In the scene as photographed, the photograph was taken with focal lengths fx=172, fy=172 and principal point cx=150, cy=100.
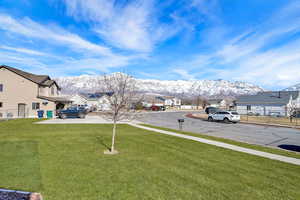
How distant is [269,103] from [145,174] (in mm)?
45484

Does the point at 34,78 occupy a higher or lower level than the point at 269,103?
higher

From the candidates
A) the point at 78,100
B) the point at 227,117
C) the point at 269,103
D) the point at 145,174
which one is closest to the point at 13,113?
the point at 78,100

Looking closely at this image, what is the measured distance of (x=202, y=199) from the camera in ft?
14.8

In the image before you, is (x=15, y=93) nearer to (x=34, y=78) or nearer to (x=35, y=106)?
(x=35, y=106)

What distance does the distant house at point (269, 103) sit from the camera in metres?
39.3

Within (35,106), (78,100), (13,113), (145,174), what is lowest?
(145,174)

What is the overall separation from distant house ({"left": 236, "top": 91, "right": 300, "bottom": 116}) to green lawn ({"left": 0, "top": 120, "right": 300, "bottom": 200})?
37.3 metres

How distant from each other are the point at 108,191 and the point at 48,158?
405 cm

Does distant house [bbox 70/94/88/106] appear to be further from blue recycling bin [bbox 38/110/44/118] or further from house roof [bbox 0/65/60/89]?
blue recycling bin [bbox 38/110/44/118]

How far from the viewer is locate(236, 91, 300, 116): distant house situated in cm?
3926

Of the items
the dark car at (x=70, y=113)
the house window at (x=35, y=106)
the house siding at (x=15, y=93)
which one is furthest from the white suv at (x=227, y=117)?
the house window at (x=35, y=106)

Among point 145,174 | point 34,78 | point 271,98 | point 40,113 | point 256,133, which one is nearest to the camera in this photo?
point 145,174

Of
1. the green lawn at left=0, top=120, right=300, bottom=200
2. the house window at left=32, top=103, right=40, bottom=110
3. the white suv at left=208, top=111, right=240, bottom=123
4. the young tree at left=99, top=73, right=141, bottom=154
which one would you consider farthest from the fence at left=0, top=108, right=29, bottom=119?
the white suv at left=208, top=111, right=240, bottom=123

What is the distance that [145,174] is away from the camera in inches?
235
